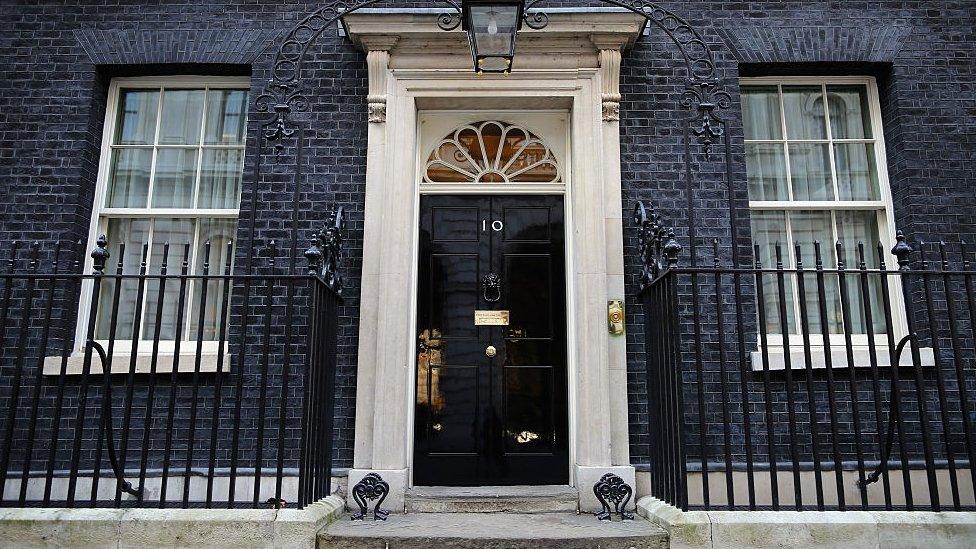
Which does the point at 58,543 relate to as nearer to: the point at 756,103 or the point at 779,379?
the point at 779,379

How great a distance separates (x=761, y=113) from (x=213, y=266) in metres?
5.14

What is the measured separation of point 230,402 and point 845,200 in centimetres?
558

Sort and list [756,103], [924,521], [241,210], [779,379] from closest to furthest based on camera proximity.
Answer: [924,521]
[779,379]
[241,210]
[756,103]

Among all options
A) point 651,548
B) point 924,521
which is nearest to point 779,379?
point 924,521

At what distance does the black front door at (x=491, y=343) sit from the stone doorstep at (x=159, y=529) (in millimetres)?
1816

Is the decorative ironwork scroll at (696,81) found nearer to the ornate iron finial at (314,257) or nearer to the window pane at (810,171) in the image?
the window pane at (810,171)

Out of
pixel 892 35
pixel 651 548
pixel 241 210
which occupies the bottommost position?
pixel 651 548

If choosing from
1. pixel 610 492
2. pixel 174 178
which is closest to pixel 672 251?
pixel 610 492

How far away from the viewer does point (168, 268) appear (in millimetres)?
6223

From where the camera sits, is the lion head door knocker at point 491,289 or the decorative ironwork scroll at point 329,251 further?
the lion head door knocker at point 491,289

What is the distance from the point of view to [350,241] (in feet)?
19.5

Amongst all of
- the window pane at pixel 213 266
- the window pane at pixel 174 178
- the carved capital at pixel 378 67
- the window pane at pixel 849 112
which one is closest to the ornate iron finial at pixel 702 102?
the window pane at pixel 849 112

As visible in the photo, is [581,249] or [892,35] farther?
[892,35]

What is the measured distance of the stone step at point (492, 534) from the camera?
13.9 ft
